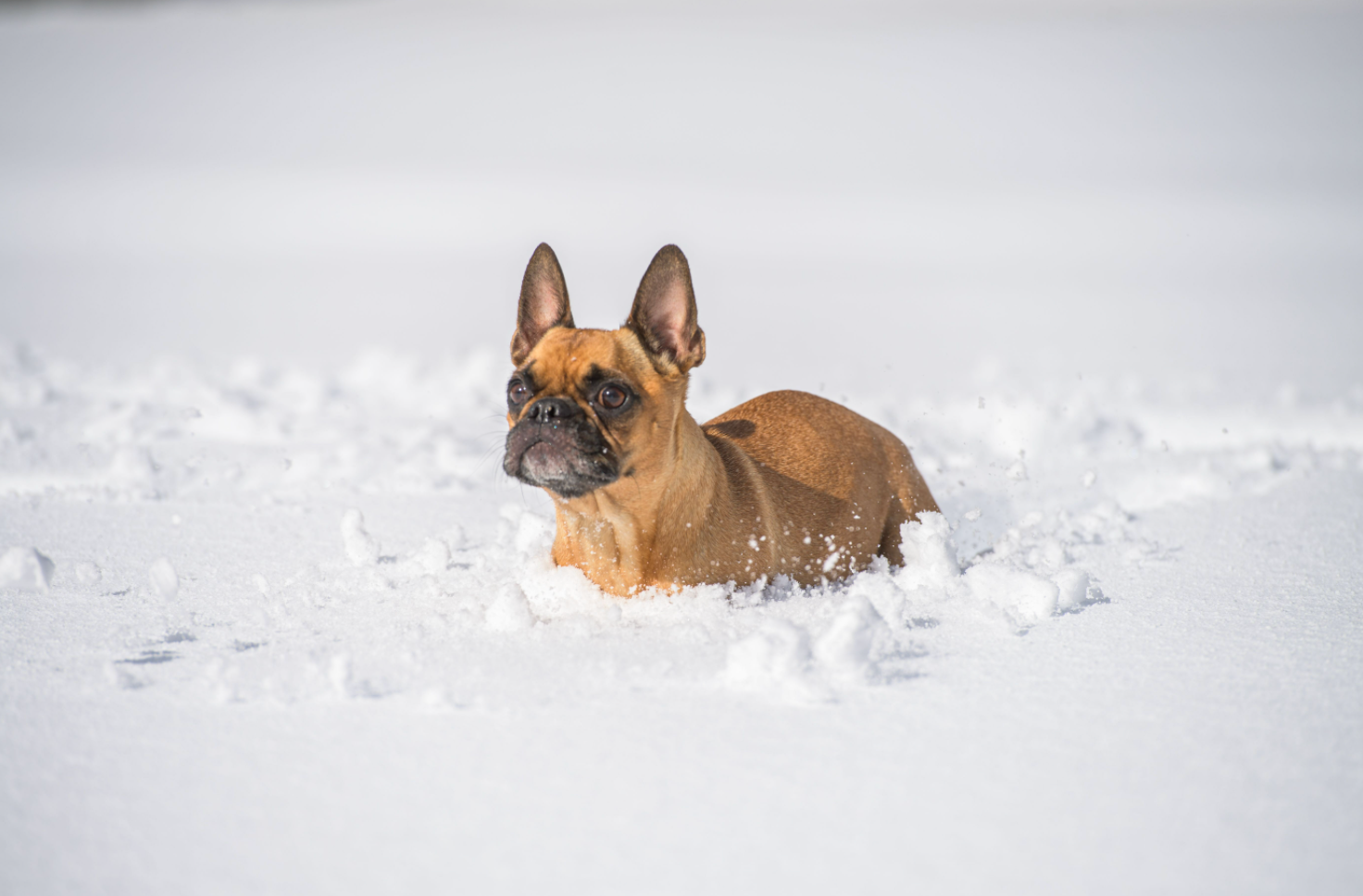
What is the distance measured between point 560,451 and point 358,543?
3.85ft

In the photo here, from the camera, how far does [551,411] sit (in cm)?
339

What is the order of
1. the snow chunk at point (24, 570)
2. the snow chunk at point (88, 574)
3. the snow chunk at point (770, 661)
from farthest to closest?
the snow chunk at point (88, 574)
the snow chunk at point (24, 570)
the snow chunk at point (770, 661)

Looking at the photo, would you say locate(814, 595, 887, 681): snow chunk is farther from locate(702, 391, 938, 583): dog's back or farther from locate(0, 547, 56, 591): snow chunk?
locate(0, 547, 56, 591): snow chunk

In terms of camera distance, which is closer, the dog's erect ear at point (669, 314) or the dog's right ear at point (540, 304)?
the dog's erect ear at point (669, 314)

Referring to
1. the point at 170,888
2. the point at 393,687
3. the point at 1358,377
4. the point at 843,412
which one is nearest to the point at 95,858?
the point at 170,888

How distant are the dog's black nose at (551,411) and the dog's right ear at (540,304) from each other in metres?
0.62

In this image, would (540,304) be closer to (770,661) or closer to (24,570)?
(770,661)

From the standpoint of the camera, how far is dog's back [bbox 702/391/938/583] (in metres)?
3.94

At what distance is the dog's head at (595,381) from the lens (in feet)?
11.0

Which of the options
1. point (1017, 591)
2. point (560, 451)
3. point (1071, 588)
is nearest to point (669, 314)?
point (560, 451)

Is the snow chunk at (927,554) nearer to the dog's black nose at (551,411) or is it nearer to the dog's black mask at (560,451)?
the dog's black mask at (560,451)

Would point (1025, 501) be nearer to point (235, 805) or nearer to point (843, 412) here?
point (843, 412)

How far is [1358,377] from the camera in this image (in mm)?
7559

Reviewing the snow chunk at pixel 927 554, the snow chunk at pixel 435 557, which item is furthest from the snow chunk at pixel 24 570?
the snow chunk at pixel 927 554
